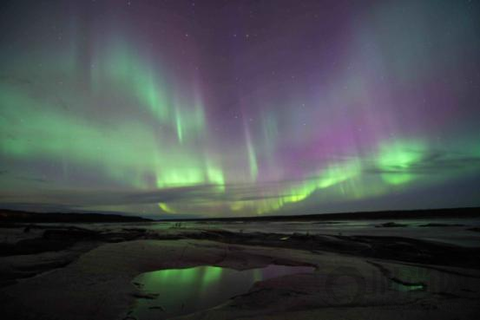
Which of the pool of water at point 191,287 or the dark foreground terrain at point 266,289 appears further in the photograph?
the pool of water at point 191,287

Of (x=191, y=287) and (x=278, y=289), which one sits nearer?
(x=278, y=289)

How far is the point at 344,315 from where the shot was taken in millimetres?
6383

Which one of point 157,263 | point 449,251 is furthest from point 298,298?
point 449,251

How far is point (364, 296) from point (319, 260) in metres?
7.10

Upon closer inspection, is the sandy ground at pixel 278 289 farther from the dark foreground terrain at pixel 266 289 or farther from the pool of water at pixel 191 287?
the pool of water at pixel 191 287

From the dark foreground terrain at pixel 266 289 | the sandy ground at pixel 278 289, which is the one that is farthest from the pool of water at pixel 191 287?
the sandy ground at pixel 278 289

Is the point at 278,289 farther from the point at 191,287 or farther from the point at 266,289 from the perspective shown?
the point at 191,287

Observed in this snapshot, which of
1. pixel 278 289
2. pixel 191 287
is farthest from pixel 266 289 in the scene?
pixel 191 287

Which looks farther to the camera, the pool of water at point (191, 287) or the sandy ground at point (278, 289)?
the pool of water at point (191, 287)

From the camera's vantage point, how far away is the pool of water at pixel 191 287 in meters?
6.83

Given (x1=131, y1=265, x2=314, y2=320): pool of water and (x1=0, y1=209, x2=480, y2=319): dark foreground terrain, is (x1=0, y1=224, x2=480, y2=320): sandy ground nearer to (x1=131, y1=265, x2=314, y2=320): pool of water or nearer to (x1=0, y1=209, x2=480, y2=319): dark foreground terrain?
(x1=0, y1=209, x2=480, y2=319): dark foreground terrain

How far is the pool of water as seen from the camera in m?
6.83

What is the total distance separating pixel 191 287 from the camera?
9.22m

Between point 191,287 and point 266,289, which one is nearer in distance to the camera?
point 266,289
